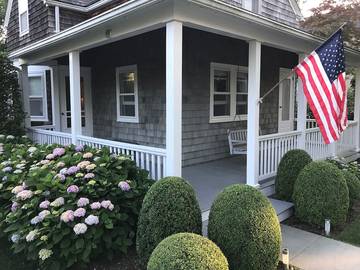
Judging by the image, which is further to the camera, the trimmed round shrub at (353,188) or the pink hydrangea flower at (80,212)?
the trimmed round shrub at (353,188)

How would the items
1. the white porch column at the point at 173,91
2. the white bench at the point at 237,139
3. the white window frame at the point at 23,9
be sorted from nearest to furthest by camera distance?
1. the white porch column at the point at 173,91
2. the white bench at the point at 237,139
3. the white window frame at the point at 23,9

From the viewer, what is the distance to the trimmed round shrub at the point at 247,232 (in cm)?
283

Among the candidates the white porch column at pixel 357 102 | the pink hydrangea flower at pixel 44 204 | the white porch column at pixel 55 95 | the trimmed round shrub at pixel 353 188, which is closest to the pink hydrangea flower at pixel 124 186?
the pink hydrangea flower at pixel 44 204

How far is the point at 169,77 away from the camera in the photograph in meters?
3.84

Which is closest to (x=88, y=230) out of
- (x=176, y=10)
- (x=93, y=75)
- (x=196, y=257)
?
(x=196, y=257)

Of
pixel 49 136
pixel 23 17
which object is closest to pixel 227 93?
pixel 49 136

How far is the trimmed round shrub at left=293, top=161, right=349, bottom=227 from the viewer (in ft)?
13.4

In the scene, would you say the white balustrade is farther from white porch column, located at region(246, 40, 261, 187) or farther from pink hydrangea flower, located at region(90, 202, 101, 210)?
white porch column, located at region(246, 40, 261, 187)

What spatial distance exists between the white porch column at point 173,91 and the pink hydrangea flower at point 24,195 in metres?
1.60

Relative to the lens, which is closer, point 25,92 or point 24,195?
point 24,195

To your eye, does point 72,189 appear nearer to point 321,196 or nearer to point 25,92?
point 321,196

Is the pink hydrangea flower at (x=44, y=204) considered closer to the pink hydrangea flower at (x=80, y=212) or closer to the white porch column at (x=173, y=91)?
the pink hydrangea flower at (x=80, y=212)

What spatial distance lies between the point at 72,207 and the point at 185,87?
3992mm

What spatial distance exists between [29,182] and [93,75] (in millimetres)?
5726
